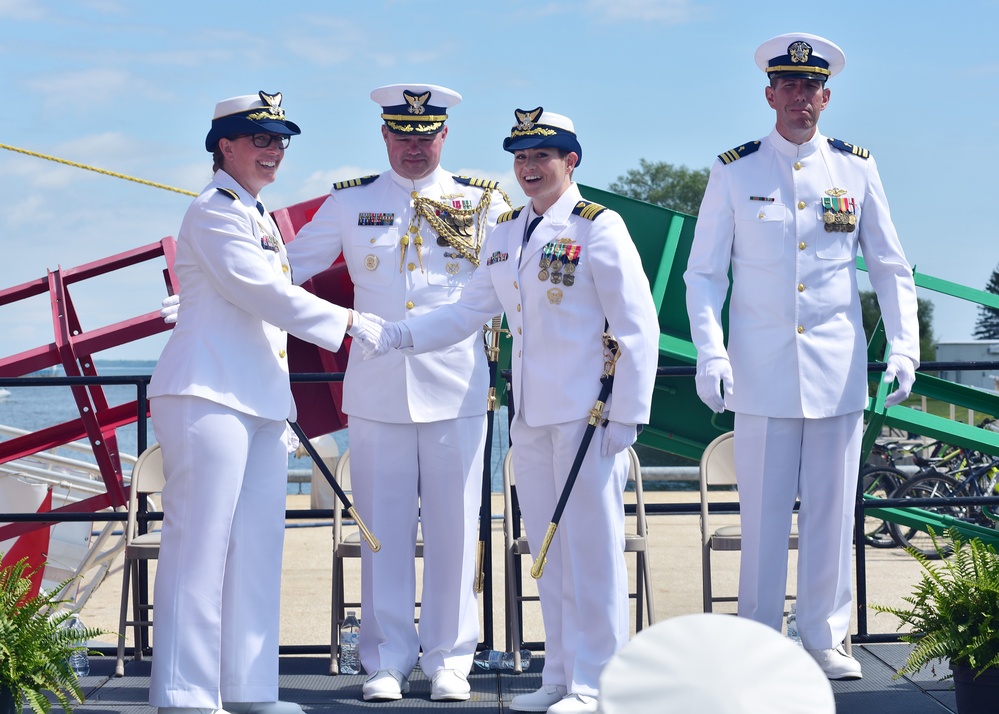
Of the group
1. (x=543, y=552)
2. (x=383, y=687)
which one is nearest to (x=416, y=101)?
(x=543, y=552)

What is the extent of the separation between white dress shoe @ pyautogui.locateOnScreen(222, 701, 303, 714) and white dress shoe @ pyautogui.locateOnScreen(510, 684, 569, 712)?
0.71 m

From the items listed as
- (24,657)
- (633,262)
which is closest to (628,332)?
(633,262)

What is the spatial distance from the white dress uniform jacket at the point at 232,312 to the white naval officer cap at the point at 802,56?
1720 millimetres

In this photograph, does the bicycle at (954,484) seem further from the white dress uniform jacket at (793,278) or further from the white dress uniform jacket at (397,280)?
the white dress uniform jacket at (397,280)

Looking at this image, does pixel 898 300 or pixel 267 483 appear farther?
pixel 898 300

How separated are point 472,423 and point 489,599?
92cm

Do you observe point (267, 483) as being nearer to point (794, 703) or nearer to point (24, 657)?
point (24, 657)

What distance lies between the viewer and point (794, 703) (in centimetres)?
185

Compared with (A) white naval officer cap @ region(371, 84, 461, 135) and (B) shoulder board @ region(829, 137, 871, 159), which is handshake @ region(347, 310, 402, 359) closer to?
(A) white naval officer cap @ region(371, 84, 461, 135)

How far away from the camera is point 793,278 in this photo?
431 cm

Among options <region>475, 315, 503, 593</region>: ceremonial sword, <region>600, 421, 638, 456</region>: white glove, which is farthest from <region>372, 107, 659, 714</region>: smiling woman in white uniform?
<region>475, 315, 503, 593</region>: ceremonial sword

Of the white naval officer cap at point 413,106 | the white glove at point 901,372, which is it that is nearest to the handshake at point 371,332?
the white naval officer cap at point 413,106

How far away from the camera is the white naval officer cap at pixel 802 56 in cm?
428

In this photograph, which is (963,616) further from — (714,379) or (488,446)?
(488,446)
